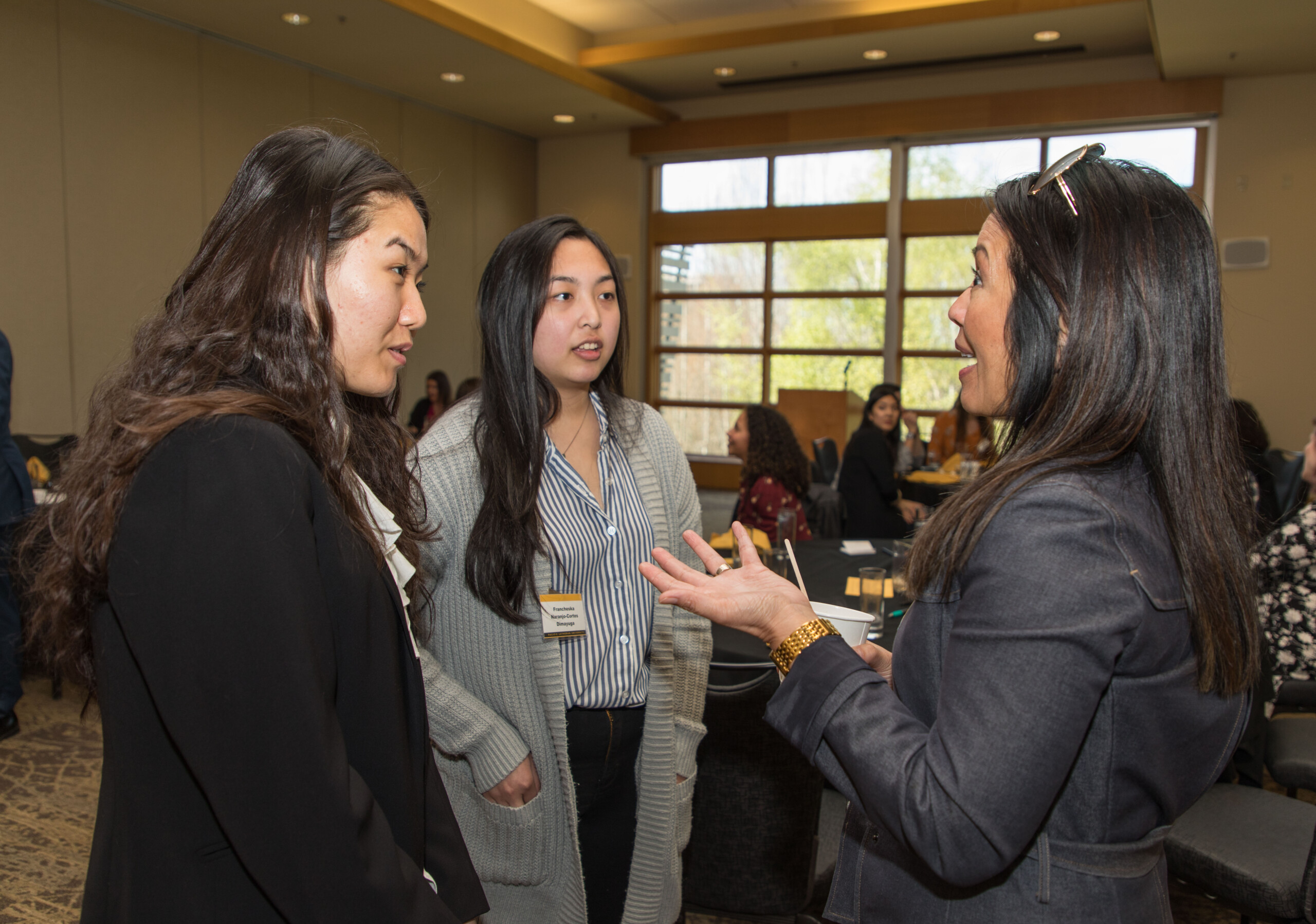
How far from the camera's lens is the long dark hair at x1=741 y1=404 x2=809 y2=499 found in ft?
14.0

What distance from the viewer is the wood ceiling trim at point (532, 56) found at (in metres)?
7.04

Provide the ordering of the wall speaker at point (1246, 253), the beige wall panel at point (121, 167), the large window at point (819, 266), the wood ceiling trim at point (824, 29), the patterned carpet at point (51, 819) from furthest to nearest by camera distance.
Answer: the large window at point (819, 266)
the wall speaker at point (1246, 253)
the wood ceiling trim at point (824, 29)
the beige wall panel at point (121, 167)
the patterned carpet at point (51, 819)

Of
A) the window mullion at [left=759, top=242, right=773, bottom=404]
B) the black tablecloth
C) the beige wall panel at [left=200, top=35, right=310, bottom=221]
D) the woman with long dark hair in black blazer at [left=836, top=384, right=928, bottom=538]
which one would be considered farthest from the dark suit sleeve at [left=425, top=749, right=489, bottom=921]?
the window mullion at [left=759, top=242, right=773, bottom=404]

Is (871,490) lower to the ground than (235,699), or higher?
lower

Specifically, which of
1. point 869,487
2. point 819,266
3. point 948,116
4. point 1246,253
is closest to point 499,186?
point 819,266

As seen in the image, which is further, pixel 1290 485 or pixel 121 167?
pixel 121 167

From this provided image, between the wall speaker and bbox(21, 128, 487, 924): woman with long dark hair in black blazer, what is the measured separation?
959cm

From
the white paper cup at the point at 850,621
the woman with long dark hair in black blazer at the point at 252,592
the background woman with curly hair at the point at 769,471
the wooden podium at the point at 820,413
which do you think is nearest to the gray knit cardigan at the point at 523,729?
the white paper cup at the point at 850,621

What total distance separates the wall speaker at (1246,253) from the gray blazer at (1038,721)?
9.21 m

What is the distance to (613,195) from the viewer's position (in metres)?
11.2

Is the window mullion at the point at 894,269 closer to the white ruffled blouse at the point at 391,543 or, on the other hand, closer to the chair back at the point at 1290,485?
the chair back at the point at 1290,485

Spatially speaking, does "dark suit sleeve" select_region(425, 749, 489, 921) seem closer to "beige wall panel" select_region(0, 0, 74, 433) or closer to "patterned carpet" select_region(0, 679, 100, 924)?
"patterned carpet" select_region(0, 679, 100, 924)

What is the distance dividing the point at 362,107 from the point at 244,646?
9.43 meters

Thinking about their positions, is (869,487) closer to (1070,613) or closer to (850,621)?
(850,621)
